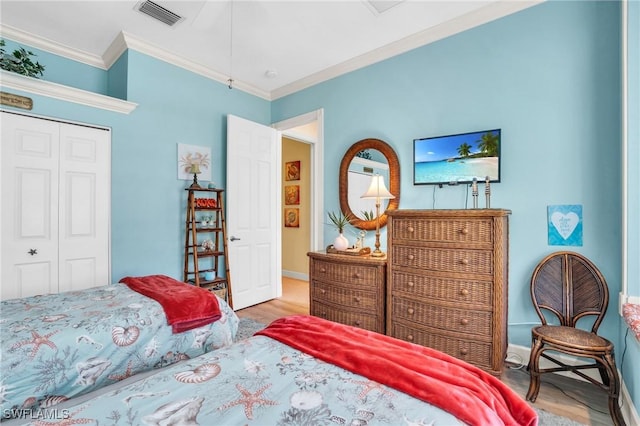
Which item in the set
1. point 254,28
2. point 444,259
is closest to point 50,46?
point 254,28

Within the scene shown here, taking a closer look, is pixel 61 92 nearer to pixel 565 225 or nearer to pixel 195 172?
pixel 195 172

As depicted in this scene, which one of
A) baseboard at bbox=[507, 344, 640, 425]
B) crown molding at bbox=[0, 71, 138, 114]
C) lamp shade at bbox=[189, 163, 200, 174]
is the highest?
crown molding at bbox=[0, 71, 138, 114]

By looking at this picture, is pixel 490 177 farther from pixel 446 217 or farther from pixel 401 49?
pixel 401 49

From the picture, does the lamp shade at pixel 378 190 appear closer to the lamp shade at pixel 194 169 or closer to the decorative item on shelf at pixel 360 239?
the decorative item on shelf at pixel 360 239

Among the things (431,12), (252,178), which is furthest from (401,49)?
(252,178)

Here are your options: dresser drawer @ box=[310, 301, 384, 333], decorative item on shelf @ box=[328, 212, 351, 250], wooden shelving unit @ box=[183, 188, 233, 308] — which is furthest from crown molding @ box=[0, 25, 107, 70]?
dresser drawer @ box=[310, 301, 384, 333]

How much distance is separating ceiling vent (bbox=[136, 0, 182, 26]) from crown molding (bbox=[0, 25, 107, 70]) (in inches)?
46.4

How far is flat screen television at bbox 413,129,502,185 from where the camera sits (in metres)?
2.59

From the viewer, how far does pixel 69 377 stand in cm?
151

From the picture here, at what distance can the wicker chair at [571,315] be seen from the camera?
1.80 metres

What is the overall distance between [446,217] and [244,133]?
272cm

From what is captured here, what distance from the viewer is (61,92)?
273cm

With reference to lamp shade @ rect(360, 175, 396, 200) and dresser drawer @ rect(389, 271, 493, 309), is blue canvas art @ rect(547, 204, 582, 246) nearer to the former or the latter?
dresser drawer @ rect(389, 271, 493, 309)

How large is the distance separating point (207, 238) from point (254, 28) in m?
2.33
